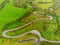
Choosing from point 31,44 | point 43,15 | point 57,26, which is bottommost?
point 31,44

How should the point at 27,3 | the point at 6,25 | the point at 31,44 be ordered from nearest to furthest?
the point at 31,44
the point at 6,25
the point at 27,3

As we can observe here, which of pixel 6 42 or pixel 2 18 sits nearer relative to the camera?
pixel 6 42

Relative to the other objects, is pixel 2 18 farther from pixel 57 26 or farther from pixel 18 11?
pixel 57 26

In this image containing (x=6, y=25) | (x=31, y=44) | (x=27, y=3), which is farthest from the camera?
(x=27, y=3)

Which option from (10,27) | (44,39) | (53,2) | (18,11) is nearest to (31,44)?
(44,39)

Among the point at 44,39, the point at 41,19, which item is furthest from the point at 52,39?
the point at 41,19

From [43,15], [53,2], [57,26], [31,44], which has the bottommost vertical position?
[31,44]

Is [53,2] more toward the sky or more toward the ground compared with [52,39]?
more toward the sky

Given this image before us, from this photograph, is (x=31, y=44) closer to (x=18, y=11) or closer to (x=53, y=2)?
(x=18, y=11)

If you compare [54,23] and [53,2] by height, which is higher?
[53,2]
